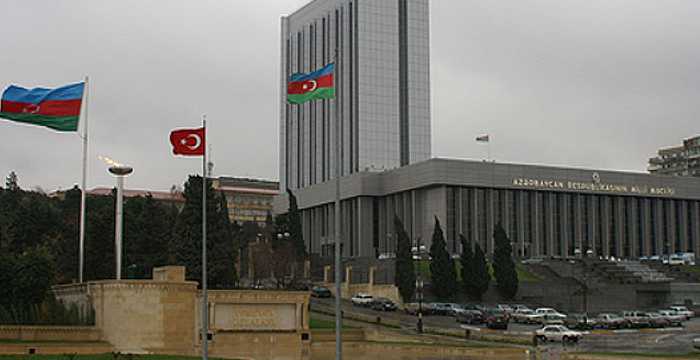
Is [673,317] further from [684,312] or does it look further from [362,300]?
[362,300]

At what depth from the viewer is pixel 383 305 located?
82250mm

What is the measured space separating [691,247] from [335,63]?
111265mm

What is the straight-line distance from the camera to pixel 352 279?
9575 cm

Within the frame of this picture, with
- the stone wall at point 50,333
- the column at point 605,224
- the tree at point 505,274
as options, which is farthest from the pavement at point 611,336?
the column at point 605,224

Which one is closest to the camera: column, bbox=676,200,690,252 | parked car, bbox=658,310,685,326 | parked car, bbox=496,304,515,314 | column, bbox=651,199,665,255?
parked car, bbox=658,310,685,326

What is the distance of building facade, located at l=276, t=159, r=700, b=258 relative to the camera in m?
117

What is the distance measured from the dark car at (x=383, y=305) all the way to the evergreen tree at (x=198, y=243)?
1601 cm

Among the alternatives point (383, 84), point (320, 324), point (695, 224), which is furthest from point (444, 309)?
point (383, 84)

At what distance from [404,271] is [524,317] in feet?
46.6

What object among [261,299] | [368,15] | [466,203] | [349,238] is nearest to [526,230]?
[466,203]

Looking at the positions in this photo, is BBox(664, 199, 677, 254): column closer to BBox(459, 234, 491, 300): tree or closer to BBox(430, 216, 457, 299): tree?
BBox(459, 234, 491, 300): tree

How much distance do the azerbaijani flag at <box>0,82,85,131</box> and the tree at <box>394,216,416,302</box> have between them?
134 ft

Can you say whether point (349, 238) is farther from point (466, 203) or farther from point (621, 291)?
point (621, 291)

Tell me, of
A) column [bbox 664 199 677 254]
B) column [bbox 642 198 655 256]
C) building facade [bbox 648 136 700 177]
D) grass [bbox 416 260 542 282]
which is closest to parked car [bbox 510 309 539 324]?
grass [bbox 416 260 542 282]
